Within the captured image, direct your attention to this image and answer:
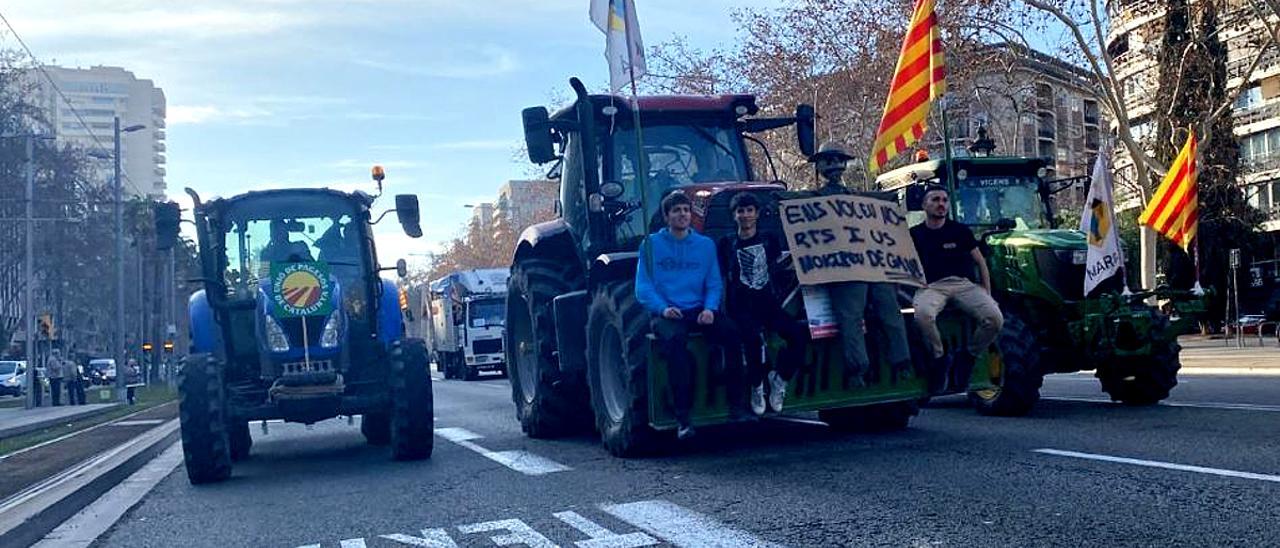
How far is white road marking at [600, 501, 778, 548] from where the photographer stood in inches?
251

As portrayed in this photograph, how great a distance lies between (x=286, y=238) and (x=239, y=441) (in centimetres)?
213

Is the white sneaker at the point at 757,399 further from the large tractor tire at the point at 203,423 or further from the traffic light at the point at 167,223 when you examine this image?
the traffic light at the point at 167,223

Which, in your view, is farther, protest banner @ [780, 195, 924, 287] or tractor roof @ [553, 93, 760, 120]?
tractor roof @ [553, 93, 760, 120]

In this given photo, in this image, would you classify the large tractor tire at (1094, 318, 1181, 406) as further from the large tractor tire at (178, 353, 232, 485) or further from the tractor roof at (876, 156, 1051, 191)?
the large tractor tire at (178, 353, 232, 485)

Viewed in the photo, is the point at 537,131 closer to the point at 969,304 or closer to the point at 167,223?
the point at 167,223

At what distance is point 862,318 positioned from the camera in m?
9.68

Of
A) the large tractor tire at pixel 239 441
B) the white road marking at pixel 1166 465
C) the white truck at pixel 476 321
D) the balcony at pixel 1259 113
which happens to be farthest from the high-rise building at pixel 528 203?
the balcony at pixel 1259 113

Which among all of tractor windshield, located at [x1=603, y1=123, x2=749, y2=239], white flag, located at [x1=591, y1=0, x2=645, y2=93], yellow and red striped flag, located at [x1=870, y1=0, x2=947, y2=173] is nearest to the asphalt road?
tractor windshield, located at [x1=603, y1=123, x2=749, y2=239]

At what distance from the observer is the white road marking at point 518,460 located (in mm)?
9908

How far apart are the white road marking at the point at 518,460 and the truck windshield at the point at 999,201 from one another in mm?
5628

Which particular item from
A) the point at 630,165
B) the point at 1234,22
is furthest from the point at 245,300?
the point at 1234,22

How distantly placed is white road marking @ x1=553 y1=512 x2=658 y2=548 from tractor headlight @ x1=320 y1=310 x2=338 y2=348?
15.2 feet

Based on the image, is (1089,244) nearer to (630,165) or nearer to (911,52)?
(911,52)

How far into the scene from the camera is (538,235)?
12.3m
